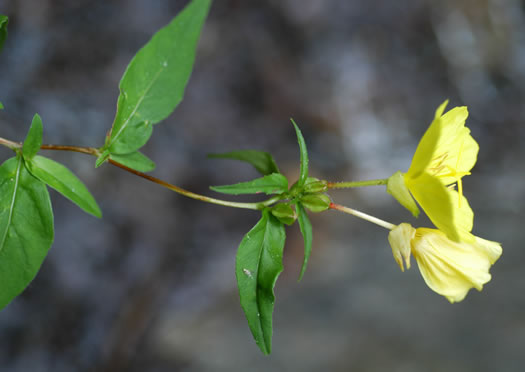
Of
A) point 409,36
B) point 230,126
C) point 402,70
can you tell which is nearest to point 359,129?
point 402,70

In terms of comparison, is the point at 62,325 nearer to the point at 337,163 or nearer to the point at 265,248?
the point at 265,248

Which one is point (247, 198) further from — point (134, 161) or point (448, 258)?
point (448, 258)

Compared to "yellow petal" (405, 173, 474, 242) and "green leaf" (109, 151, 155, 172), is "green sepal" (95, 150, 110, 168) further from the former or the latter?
"yellow petal" (405, 173, 474, 242)

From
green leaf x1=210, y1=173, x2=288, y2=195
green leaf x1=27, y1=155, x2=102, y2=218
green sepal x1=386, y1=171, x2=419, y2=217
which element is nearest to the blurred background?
green leaf x1=27, y1=155, x2=102, y2=218

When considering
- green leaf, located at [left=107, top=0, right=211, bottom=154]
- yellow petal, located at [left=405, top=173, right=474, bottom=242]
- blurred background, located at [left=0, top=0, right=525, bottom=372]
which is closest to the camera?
yellow petal, located at [left=405, top=173, right=474, bottom=242]

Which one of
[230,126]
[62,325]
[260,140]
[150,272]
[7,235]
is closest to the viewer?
[7,235]
